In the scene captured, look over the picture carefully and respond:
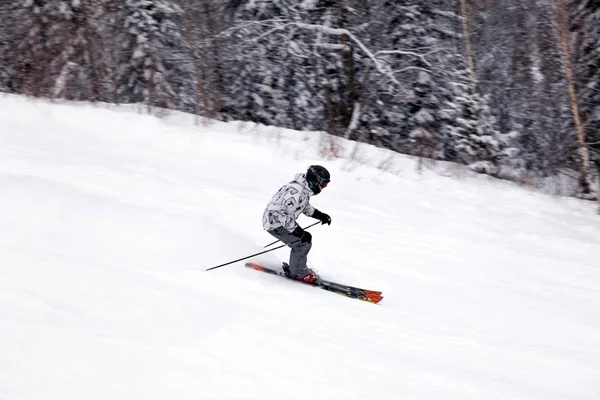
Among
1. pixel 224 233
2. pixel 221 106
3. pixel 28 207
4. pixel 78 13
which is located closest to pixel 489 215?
pixel 224 233

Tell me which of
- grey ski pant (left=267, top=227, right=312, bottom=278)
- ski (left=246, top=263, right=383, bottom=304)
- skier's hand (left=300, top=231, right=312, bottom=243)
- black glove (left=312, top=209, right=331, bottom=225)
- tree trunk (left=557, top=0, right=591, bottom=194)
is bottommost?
ski (left=246, top=263, right=383, bottom=304)

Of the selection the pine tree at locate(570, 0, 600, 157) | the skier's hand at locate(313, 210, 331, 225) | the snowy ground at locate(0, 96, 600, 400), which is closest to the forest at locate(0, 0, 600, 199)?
the pine tree at locate(570, 0, 600, 157)

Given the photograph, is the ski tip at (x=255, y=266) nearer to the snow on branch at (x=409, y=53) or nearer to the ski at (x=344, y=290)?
the ski at (x=344, y=290)

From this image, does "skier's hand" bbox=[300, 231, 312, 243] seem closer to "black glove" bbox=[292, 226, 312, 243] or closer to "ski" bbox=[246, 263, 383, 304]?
"black glove" bbox=[292, 226, 312, 243]

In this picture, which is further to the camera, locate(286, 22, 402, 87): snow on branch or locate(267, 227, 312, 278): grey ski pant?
locate(286, 22, 402, 87): snow on branch

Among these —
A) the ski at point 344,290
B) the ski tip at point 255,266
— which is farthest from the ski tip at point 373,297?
the ski tip at point 255,266

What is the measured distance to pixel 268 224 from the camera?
23.1 ft

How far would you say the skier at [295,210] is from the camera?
271 inches

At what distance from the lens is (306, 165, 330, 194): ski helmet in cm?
686

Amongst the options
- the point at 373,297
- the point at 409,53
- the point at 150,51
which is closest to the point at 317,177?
the point at 373,297

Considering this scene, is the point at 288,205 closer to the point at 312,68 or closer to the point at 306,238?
the point at 306,238

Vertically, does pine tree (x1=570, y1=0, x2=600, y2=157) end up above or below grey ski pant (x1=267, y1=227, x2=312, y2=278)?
above

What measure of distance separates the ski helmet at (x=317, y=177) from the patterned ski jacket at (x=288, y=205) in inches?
4.2

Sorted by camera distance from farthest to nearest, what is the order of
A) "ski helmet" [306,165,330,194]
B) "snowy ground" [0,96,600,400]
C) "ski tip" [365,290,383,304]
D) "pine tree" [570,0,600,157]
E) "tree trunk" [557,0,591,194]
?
"pine tree" [570,0,600,157], "tree trunk" [557,0,591,194], "ski tip" [365,290,383,304], "ski helmet" [306,165,330,194], "snowy ground" [0,96,600,400]
